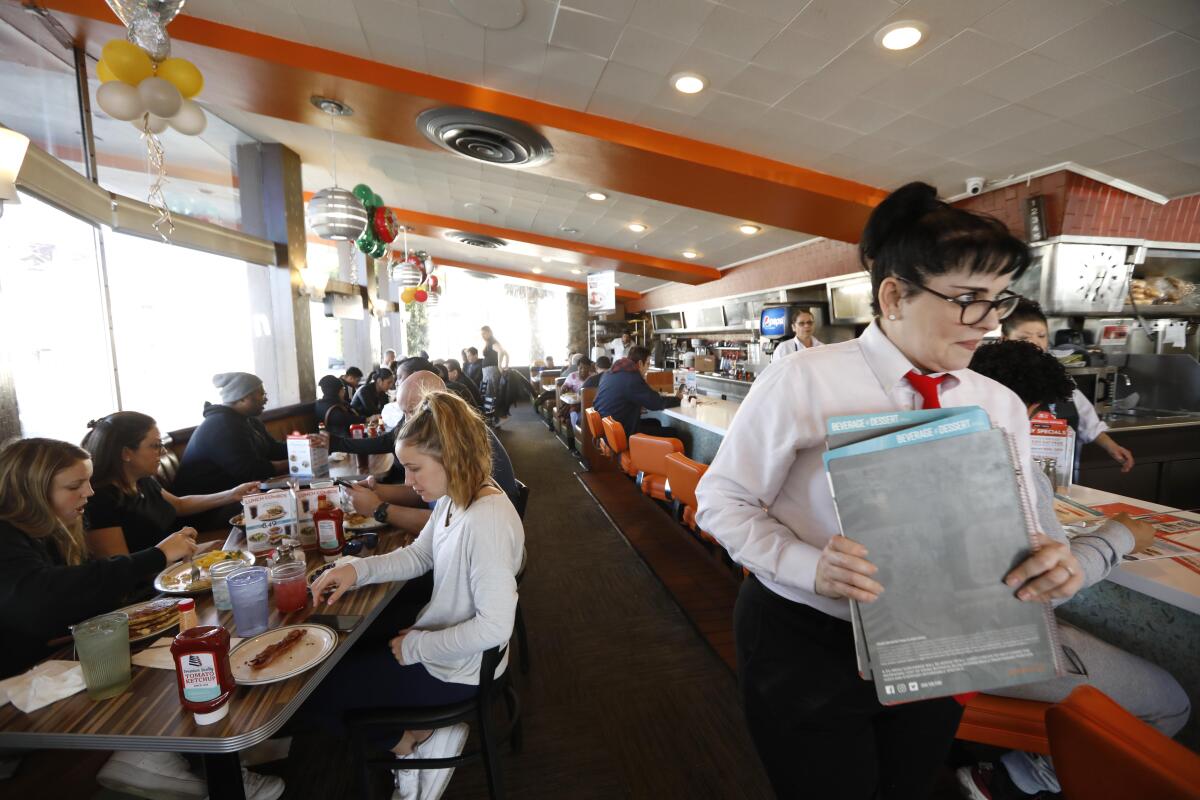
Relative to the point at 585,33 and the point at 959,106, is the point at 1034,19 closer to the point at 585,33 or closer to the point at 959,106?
the point at 959,106

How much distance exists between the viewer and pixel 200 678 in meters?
1.13

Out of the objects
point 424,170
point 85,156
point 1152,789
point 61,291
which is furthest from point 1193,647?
point 424,170

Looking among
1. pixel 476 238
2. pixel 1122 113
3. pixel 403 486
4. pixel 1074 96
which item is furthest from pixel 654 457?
pixel 476 238

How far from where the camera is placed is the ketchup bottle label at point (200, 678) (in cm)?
113

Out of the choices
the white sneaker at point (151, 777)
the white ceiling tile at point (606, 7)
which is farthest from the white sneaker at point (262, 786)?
the white ceiling tile at point (606, 7)

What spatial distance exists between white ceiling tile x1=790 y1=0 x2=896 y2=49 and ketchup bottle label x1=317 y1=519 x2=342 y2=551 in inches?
130

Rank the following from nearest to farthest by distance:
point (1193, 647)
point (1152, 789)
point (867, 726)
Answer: point (1152, 789), point (867, 726), point (1193, 647)

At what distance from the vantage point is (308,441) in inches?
119

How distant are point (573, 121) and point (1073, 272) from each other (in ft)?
14.2

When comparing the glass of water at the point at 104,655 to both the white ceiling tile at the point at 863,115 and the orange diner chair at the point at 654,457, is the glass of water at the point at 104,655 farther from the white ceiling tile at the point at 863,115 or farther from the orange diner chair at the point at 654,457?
the white ceiling tile at the point at 863,115

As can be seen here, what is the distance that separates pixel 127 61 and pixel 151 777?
271 cm

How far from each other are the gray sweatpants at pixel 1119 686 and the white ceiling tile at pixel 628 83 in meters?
3.54

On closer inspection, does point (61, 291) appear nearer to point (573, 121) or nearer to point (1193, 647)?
point (573, 121)

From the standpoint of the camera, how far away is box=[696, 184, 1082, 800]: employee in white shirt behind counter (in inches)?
33.4
